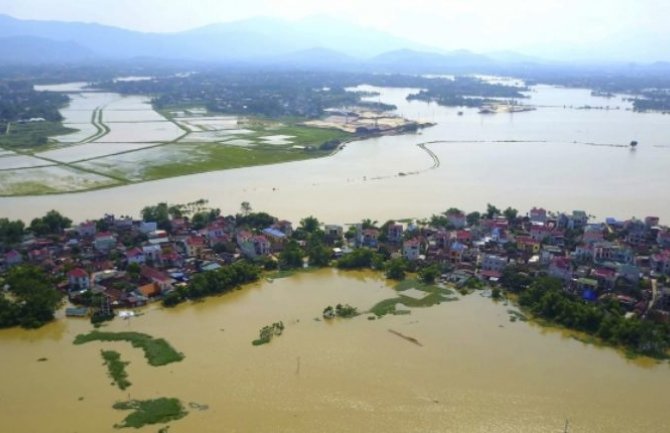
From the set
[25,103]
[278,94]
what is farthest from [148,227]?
[278,94]

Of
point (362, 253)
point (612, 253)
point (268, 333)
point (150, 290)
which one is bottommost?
point (268, 333)

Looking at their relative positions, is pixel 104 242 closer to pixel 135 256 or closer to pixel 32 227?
pixel 135 256

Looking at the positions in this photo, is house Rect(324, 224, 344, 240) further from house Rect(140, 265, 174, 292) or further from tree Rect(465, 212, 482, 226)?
house Rect(140, 265, 174, 292)

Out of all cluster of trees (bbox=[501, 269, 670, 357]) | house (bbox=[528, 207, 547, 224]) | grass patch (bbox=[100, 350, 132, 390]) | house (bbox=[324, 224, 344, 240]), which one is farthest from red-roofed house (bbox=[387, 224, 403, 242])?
grass patch (bbox=[100, 350, 132, 390])

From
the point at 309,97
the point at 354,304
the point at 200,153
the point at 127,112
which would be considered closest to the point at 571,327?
the point at 354,304

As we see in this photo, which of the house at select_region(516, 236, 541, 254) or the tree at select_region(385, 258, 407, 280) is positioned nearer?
the tree at select_region(385, 258, 407, 280)

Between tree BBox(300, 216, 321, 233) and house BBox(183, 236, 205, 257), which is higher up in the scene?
tree BBox(300, 216, 321, 233)

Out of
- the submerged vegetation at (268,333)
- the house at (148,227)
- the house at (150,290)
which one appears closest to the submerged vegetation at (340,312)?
the submerged vegetation at (268,333)
